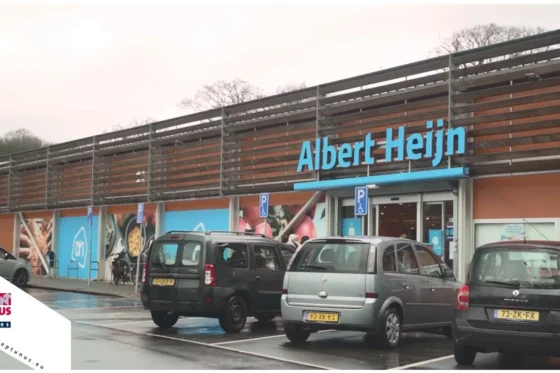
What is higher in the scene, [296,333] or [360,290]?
[360,290]

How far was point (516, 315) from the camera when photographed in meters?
9.45

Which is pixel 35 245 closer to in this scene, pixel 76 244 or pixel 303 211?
pixel 76 244

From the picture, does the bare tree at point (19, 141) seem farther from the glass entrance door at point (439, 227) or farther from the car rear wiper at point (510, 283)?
the car rear wiper at point (510, 283)

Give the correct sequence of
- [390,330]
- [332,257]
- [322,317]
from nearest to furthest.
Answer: [322,317] → [390,330] → [332,257]

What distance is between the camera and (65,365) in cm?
864

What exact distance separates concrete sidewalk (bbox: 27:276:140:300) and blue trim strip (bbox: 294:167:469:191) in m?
6.38

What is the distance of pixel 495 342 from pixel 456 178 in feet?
27.5

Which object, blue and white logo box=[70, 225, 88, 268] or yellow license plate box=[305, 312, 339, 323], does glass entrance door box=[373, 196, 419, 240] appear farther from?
blue and white logo box=[70, 225, 88, 268]

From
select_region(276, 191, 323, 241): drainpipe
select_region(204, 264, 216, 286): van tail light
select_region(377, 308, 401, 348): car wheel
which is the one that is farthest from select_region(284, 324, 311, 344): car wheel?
select_region(276, 191, 323, 241): drainpipe

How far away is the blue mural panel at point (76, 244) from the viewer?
3209 centimetres

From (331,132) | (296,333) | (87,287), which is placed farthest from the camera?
(87,287)

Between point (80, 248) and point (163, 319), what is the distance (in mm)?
19172

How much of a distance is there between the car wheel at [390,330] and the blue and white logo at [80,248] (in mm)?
22631

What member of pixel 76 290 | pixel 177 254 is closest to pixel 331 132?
pixel 177 254
